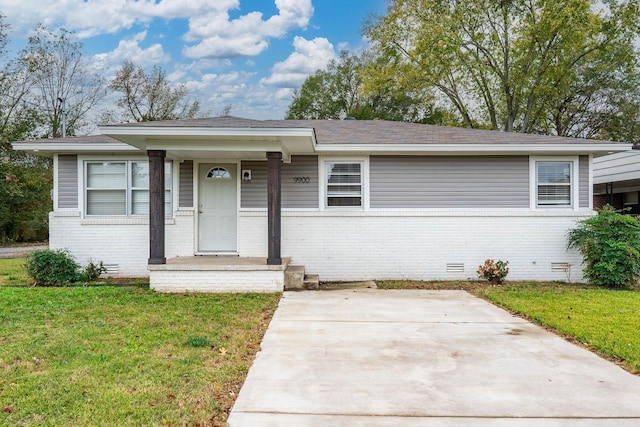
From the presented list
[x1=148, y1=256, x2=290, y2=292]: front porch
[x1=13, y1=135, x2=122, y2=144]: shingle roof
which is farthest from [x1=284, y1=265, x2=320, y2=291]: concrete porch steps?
[x1=13, y1=135, x2=122, y2=144]: shingle roof

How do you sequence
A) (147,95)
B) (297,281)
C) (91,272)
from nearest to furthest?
(297,281) → (91,272) → (147,95)

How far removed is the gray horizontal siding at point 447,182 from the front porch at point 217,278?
Result: 9.67 ft

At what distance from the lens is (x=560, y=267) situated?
9.74 meters

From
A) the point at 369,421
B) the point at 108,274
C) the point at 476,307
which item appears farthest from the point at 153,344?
the point at 108,274

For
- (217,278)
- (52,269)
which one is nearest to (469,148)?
(217,278)

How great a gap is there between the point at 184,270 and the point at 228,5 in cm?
1166

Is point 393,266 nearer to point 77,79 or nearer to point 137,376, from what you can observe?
point 137,376

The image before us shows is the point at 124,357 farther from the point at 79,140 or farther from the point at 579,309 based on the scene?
the point at 79,140

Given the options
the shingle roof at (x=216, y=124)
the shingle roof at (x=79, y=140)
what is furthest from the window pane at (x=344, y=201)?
the shingle roof at (x=79, y=140)

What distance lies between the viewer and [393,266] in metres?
9.73

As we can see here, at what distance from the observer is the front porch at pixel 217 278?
8.06 metres

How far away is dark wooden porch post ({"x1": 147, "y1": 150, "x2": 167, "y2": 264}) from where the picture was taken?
8094 millimetres

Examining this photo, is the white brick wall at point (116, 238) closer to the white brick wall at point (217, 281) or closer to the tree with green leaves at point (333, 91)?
the white brick wall at point (217, 281)

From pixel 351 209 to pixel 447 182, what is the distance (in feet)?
6.99
